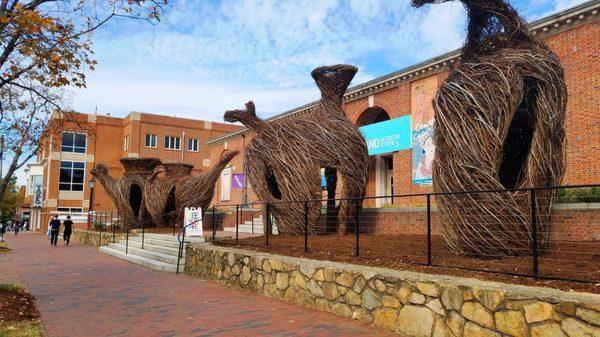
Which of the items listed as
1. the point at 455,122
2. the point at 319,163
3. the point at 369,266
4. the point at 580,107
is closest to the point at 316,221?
the point at 319,163

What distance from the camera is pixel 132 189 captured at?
25062 mm

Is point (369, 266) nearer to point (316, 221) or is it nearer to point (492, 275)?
point (492, 275)

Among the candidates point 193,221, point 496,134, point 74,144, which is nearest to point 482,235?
point 496,134

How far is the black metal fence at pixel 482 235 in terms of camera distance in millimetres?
5734

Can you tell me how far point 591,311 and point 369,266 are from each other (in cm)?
334

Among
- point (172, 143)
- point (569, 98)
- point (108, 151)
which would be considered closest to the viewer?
point (569, 98)

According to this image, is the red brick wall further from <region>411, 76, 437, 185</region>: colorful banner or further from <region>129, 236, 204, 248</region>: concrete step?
<region>129, 236, 204, 248</region>: concrete step

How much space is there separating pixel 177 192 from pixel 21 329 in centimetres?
1572

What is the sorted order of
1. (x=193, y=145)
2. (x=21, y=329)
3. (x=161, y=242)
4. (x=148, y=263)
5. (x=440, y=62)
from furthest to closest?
(x=193, y=145)
(x=440, y=62)
(x=161, y=242)
(x=148, y=263)
(x=21, y=329)

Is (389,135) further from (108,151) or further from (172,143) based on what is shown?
(108,151)

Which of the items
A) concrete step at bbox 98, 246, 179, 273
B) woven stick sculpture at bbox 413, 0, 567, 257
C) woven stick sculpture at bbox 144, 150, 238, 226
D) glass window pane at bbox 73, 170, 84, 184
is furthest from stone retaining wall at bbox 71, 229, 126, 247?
glass window pane at bbox 73, 170, 84, 184

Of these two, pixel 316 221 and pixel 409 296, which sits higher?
pixel 316 221

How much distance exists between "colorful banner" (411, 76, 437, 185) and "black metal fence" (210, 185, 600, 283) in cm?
914

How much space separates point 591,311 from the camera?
405 centimetres
